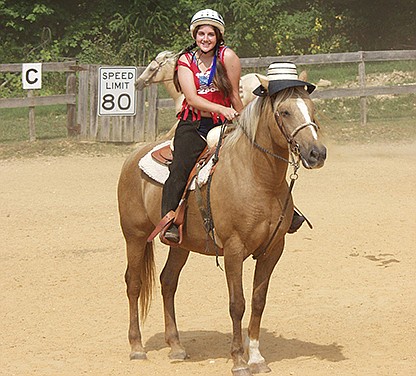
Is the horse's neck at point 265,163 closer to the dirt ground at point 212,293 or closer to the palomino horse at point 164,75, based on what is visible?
the dirt ground at point 212,293

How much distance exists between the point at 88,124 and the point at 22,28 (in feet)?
30.9

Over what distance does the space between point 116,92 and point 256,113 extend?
41.2ft

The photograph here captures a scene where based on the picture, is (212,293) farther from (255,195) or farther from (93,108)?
(93,108)

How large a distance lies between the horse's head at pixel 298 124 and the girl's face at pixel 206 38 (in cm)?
65

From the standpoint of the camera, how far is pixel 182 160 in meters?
6.86

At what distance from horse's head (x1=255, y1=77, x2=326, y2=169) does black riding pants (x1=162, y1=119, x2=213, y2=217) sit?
804 mm

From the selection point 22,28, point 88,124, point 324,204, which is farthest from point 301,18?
point 324,204

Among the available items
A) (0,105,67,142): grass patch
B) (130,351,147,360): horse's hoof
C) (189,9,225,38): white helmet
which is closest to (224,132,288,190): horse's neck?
(189,9,225,38): white helmet

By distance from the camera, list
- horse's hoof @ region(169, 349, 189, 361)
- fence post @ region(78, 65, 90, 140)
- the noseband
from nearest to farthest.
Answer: the noseband
horse's hoof @ region(169, 349, 189, 361)
fence post @ region(78, 65, 90, 140)

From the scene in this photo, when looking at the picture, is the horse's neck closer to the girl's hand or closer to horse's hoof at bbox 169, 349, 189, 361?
the girl's hand

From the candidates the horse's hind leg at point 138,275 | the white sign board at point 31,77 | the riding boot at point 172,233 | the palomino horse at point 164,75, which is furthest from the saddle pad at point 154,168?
the white sign board at point 31,77

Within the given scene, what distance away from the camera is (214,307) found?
8531 millimetres

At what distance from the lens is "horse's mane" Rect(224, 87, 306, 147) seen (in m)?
6.13

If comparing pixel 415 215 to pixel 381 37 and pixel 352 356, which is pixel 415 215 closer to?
pixel 352 356
